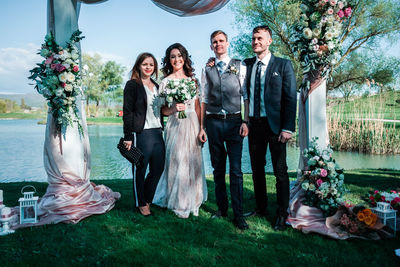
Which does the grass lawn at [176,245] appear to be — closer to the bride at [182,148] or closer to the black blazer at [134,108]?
the bride at [182,148]

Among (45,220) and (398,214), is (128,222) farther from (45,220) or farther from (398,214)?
(398,214)

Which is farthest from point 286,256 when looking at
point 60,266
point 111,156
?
point 111,156

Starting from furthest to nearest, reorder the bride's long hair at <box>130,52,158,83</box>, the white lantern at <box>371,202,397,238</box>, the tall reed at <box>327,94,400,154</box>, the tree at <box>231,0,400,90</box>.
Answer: the tree at <box>231,0,400,90</box> → the tall reed at <box>327,94,400,154</box> → the bride's long hair at <box>130,52,158,83</box> → the white lantern at <box>371,202,397,238</box>

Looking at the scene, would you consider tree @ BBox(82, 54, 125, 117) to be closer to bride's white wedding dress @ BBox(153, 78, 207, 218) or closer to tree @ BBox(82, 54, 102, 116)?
tree @ BBox(82, 54, 102, 116)

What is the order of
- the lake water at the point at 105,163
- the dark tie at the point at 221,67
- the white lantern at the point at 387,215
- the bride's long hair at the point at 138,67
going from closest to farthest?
the white lantern at the point at 387,215 → the dark tie at the point at 221,67 → the bride's long hair at the point at 138,67 → the lake water at the point at 105,163

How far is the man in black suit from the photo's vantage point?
10.7 ft

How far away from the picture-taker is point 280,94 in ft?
10.7

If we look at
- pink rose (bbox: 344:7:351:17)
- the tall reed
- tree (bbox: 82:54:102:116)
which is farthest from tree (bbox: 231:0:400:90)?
tree (bbox: 82:54:102:116)

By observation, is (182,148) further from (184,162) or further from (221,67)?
(221,67)

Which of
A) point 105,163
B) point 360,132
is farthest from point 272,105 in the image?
point 360,132

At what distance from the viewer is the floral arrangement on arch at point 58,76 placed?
365 cm

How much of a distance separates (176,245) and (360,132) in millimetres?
10619

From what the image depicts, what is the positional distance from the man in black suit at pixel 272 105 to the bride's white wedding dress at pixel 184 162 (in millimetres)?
777

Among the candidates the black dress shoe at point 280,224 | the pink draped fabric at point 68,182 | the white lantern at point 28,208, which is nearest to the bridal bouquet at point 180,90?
the pink draped fabric at point 68,182
